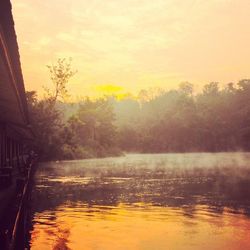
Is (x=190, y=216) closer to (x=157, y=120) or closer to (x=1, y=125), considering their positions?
(x=1, y=125)

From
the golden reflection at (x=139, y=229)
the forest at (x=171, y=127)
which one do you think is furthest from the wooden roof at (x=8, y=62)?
the forest at (x=171, y=127)

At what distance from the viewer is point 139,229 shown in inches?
714

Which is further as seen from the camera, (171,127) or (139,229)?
(171,127)

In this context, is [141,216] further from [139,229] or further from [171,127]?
[171,127]

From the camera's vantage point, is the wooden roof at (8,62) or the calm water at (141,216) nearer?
the wooden roof at (8,62)

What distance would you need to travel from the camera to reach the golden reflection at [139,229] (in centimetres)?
1541

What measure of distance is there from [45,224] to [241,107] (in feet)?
389

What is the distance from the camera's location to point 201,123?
5369 inches

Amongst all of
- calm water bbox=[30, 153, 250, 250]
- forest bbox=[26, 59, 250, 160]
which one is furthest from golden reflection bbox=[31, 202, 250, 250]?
forest bbox=[26, 59, 250, 160]

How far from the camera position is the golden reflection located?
607 inches

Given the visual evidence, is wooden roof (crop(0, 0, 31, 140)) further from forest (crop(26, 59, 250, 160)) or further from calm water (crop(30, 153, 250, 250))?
forest (crop(26, 59, 250, 160))

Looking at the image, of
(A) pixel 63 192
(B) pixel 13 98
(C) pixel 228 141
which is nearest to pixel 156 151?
(C) pixel 228 141

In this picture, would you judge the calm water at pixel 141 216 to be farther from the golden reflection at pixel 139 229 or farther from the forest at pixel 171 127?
the forest at pixel 171 127

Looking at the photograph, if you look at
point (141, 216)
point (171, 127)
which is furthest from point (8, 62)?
point (171, 127)
